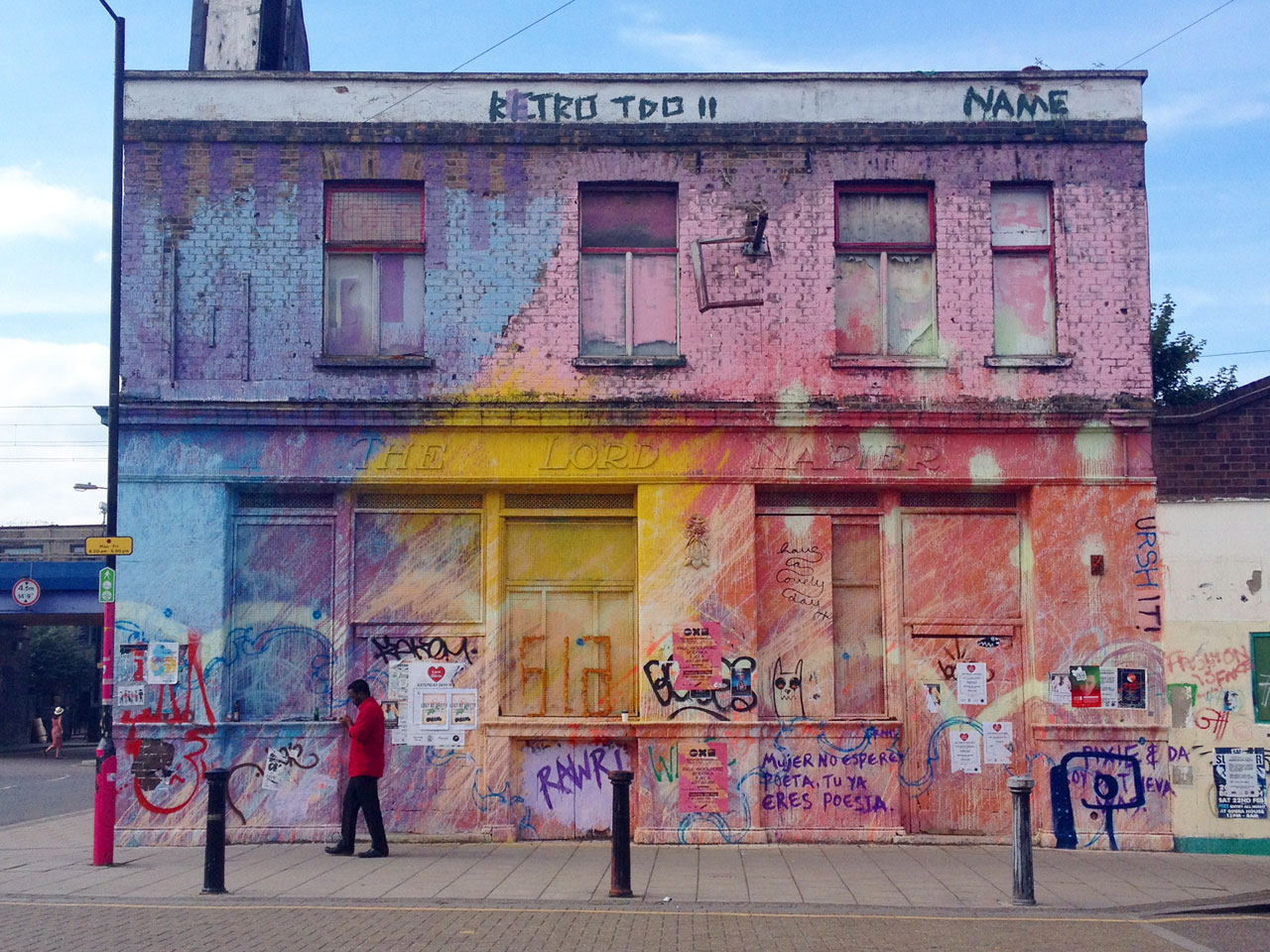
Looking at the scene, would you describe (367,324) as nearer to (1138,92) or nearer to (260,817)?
(260,817)

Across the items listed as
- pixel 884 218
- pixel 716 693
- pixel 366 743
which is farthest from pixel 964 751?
pixel 366 743

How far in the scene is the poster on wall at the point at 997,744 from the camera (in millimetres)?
14336

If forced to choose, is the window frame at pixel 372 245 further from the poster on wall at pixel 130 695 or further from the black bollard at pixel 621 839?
the black bollard at pixel 621 839

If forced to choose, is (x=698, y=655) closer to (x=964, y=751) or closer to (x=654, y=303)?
(x=964, y=751)

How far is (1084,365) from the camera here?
14.5 meters

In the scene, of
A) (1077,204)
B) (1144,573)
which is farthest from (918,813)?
(1077,204)

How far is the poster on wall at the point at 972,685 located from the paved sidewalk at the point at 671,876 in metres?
1.52

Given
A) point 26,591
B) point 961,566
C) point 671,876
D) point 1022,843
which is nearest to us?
point 1022,843

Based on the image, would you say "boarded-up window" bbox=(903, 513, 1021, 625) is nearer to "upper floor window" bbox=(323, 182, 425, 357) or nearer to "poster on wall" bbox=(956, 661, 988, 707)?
"poster on wall" bbox=(956, 661, 988, 707)

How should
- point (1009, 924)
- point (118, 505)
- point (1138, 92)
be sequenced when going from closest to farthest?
point (1009, 924) < point (118, 505) < point (1138, 92)

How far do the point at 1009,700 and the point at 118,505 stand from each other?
9.47 meters

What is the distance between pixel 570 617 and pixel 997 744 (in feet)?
15.4

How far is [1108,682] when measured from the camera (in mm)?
14109

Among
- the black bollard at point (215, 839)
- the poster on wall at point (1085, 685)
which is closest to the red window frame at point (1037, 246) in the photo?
the poster on wall at point (1085, 685)
